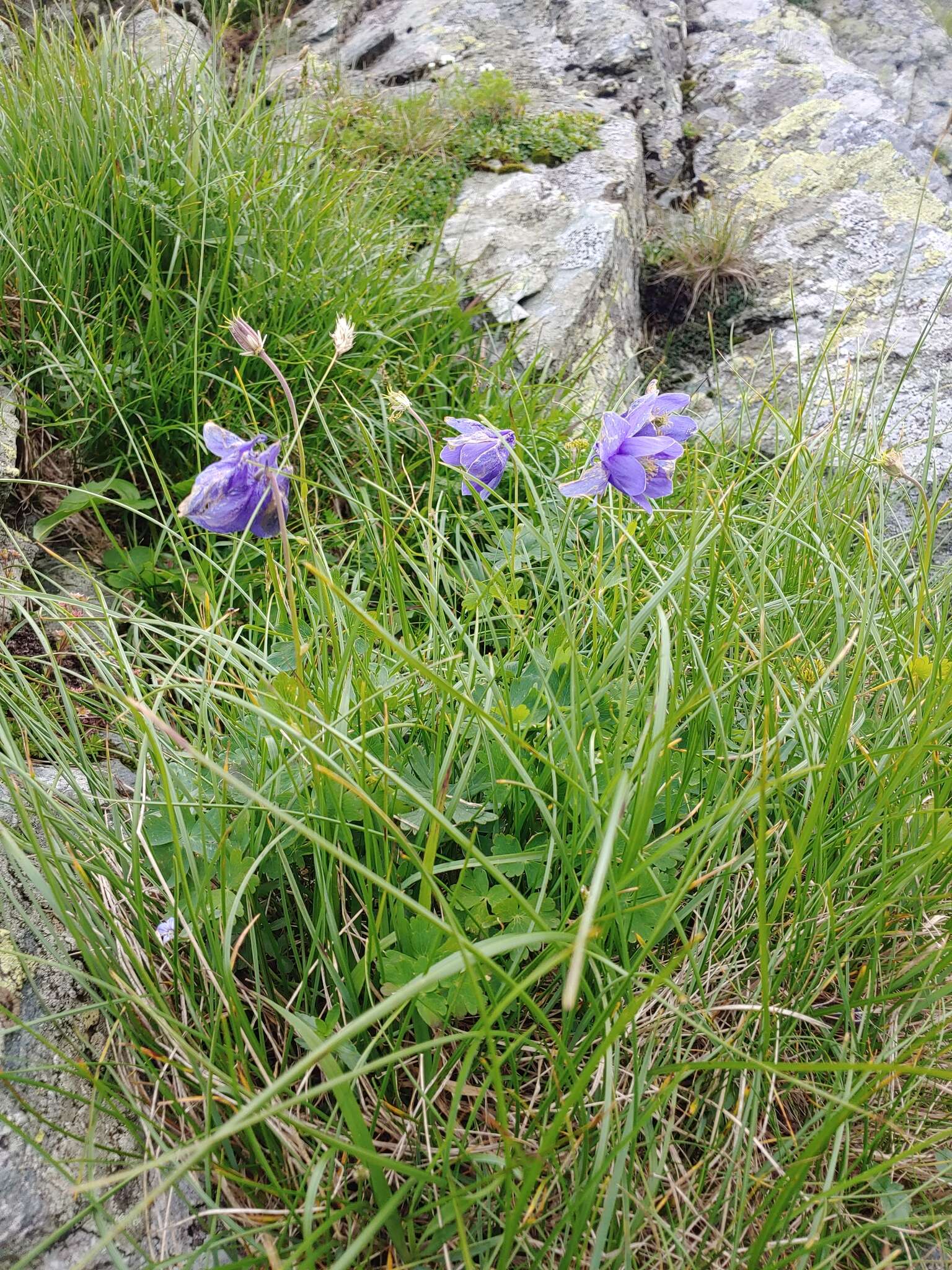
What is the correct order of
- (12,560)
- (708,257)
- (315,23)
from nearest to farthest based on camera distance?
(12,560) < (708,257) < (315,23)

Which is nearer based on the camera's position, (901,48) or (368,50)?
(368,50)

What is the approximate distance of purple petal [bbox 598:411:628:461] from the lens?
5.21 ft

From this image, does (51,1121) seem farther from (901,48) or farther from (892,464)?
(901,48)

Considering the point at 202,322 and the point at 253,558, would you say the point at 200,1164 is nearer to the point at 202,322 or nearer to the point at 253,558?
the point at 253,558

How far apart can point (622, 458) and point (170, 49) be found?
3409 millimetres

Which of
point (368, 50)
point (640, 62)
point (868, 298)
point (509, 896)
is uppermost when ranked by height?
point (368, 50)

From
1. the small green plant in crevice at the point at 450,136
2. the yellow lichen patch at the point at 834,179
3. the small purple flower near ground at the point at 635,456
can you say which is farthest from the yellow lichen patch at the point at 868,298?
the small purple flower near ground at the point at 635,456

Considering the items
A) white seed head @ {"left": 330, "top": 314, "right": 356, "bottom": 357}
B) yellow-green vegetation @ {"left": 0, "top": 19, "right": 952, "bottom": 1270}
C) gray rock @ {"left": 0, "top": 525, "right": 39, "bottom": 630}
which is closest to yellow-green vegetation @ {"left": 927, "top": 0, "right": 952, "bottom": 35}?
yellow-green vegetation @ {"left": 0, "top": 19, "right": 952, "bottom": 1270}

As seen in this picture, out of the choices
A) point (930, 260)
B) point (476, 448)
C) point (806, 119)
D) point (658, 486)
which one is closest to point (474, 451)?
point (476, 448)

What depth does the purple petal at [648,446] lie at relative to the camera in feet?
5.23

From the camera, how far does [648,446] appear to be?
160 cm

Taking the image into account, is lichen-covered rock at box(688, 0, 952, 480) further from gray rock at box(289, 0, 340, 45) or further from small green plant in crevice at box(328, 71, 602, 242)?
gray rock at box(289, 0, 340, 45)

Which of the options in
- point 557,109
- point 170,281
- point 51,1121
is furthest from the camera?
point 557,109

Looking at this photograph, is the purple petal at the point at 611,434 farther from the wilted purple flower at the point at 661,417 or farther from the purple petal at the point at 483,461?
the purple petal at the point at 483,461
